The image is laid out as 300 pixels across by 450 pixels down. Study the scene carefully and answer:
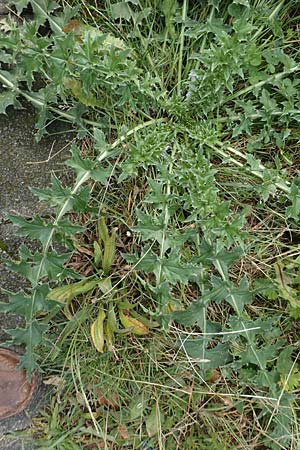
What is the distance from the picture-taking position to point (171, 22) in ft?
7.32

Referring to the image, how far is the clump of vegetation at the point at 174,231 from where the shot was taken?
2.14 m

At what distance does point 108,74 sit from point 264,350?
3.86 feet

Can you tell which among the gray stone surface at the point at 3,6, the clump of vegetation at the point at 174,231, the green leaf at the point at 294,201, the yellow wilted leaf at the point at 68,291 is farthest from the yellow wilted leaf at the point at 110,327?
the gray stone surface at the point at 3,6

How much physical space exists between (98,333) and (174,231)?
1.65ft

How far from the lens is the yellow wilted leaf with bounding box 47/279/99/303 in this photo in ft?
7.18

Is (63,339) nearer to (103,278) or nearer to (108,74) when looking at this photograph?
(103,278)

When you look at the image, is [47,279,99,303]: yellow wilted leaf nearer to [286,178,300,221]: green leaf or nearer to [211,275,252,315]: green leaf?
[211,275,252,315]: green leaf

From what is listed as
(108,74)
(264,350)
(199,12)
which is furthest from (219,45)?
(264,350)

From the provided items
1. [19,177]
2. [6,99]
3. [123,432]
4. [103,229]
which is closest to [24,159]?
[19,177]

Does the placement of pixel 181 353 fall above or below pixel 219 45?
below

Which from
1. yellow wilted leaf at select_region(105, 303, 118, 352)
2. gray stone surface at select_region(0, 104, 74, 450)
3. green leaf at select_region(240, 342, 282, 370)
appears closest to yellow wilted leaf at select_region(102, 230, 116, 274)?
yellow wilted leaf at select_region(105, 303, 118, 352)

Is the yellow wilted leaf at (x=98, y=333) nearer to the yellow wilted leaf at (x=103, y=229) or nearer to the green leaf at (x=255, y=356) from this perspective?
the yellow wilted leaf at (x=103, y=229)

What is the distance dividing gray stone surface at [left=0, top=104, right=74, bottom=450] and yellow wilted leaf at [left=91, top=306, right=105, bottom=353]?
317 mm

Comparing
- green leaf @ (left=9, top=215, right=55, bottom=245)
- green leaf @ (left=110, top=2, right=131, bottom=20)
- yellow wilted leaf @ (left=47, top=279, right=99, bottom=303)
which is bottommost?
yellow wilted leaf @ (left=47, top=279, right=99, bottom=303)
